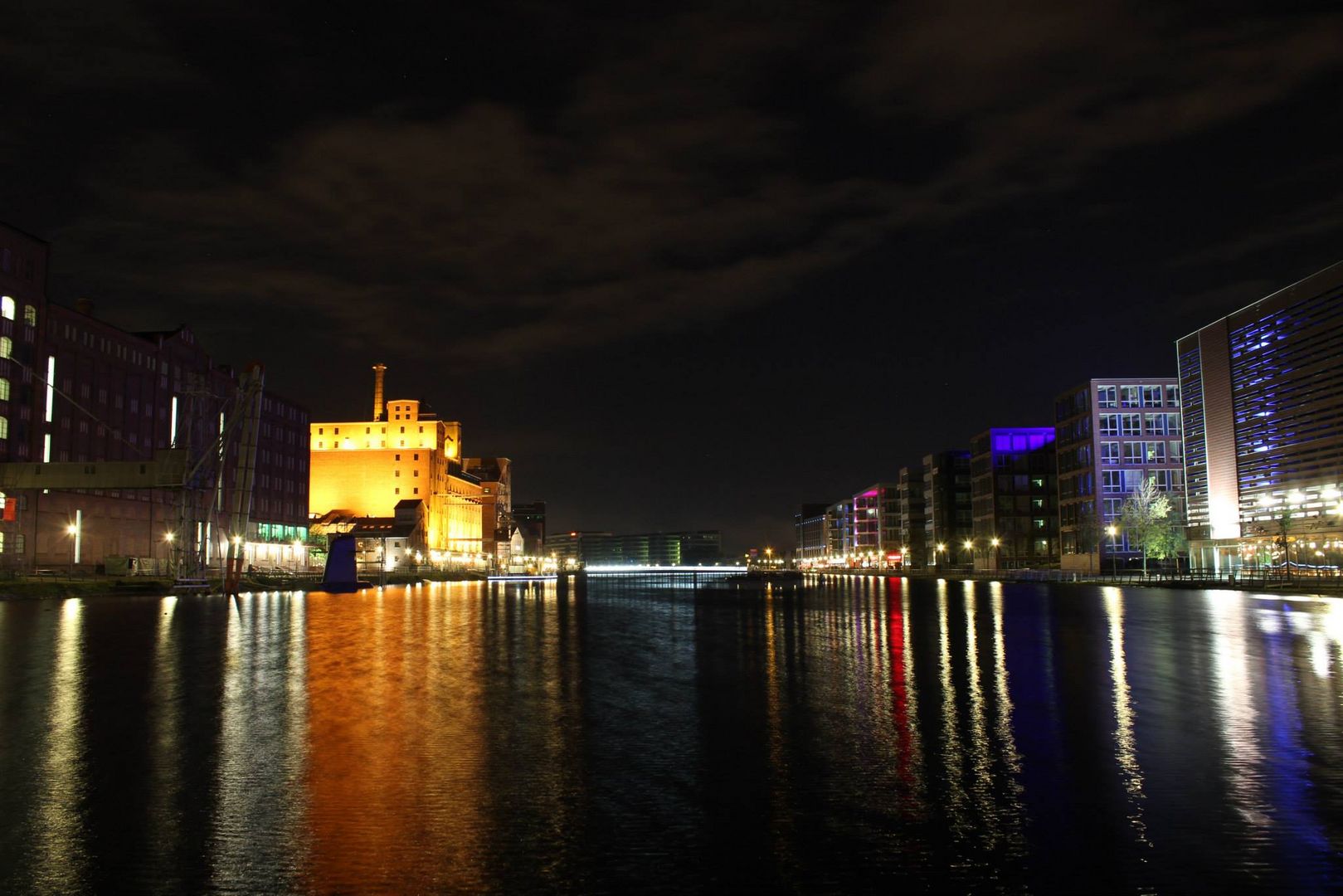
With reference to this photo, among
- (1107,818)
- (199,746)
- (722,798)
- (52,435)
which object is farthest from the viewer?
(52,435)

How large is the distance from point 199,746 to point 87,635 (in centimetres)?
2683

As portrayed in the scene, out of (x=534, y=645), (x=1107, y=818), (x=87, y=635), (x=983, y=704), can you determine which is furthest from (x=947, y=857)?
(x=87, y=635)

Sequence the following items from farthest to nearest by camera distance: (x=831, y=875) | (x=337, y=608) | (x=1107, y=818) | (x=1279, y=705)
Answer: (x=337, y=608)
(x=1279, y=705)
(x=1107, y=818)
(x=831, y=875)

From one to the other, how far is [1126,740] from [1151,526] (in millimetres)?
111591

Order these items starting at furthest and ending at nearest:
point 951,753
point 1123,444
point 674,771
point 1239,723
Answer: point 1123,444 < point 1239,723 < point 951,753 < point 674,771

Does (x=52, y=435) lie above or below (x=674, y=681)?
above

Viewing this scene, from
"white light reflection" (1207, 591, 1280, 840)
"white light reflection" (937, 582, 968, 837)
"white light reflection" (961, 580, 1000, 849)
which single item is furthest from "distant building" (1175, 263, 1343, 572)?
"white light reflection" (961, 580, 1000, 849)

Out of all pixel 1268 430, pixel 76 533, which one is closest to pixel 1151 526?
pixel 1268 430

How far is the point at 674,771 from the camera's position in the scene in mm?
13922

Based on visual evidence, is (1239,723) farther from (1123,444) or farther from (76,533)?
(1123,444)

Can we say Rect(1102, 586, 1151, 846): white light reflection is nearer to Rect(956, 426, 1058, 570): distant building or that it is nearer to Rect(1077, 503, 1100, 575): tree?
Rect(1077, 503, 1100, 575): tree

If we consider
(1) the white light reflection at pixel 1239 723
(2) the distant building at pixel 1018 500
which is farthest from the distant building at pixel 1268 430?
(1) the white light reflection at pixel 1239 723

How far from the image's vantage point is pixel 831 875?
923cm

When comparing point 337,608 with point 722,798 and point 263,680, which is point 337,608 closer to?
point 263,680
